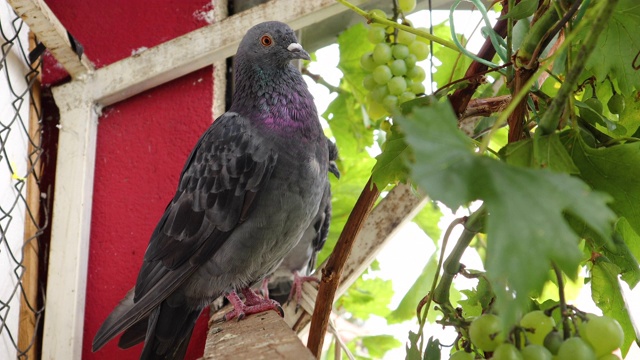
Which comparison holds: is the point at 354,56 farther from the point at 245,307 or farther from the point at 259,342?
the point at 259,342

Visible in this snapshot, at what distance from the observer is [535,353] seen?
785 millimetres

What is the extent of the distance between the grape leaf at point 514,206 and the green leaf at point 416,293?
5.03 ft

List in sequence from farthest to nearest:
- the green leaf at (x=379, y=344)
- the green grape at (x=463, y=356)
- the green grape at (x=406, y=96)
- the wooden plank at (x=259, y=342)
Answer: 1. the green leaf at (x=379, y=344)
2. the green grape at (x=406, y=96)
3. the wooden plank at (x=259, y=342)
4. the green grape at (x=463, y=356)

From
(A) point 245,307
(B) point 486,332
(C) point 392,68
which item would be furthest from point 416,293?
(B) point 486,332

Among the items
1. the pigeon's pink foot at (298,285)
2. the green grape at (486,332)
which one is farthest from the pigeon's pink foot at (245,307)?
the green grape at (486,332)

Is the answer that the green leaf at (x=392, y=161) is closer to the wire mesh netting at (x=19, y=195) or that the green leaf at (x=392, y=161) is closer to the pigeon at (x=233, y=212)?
the pigeon at (x=233, y=212)

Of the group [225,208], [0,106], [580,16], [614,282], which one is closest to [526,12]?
[580,16]

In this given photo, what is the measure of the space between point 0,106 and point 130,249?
22.0 inches

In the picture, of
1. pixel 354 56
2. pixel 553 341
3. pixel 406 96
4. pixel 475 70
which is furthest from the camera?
pixel 354 56

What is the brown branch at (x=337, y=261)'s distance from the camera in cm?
142

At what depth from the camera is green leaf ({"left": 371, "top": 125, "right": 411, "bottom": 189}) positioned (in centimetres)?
121

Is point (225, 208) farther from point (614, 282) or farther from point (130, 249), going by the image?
point (614, 282)

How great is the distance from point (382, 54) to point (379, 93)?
10cm

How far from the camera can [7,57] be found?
7.31 feet
